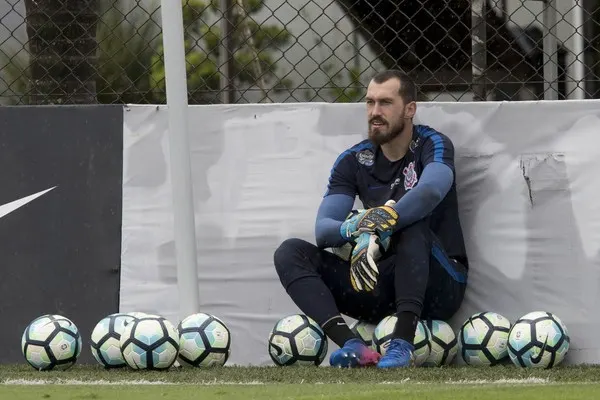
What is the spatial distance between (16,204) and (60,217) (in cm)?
25

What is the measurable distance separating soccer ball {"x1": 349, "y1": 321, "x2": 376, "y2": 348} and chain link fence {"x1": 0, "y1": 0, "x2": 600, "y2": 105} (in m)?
1.83

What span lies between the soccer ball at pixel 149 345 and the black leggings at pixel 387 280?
643mm

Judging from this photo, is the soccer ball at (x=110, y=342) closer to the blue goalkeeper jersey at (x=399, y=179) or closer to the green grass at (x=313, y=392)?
the green grass at (x=313, y=392)

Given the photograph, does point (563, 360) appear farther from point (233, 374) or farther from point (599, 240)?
point (233, 374)

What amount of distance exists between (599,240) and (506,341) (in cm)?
77

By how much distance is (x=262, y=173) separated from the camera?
21.1ft

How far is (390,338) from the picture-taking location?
5.45 meters

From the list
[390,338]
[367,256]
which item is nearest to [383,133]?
[367,256]

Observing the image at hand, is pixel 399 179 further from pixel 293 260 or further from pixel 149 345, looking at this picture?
pixel 149 345

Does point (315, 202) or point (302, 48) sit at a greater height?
point (302, 48)

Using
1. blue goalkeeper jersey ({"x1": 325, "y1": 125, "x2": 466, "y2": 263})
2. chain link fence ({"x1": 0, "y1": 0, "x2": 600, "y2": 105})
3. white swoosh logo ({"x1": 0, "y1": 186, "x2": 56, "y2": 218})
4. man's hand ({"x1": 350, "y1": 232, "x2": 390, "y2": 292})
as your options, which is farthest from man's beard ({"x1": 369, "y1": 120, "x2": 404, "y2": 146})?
white swoosh logo ({"x1": 0, "y1": 186, "x2": 56, "y2": 218})

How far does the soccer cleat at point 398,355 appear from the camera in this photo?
206 inches

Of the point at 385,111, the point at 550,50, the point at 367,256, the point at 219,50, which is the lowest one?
the point at 367,256

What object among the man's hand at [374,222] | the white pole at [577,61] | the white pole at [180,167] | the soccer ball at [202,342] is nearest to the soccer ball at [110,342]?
the soccer ball at [202,342]
